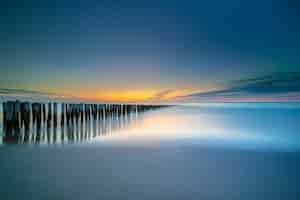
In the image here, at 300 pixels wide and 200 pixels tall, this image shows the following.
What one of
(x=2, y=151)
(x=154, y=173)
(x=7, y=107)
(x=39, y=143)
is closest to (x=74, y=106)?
(x=7, y=107)

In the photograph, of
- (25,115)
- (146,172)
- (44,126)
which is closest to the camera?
(146,172)

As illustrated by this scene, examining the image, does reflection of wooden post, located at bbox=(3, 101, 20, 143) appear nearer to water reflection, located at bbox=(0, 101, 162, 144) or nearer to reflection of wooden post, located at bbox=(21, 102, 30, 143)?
water reflection, located at bbox=(0, 101, 162, 144)

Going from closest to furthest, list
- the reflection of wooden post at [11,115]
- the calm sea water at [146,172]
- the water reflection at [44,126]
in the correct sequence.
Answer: the calm sea water at [146,172] → the water reflection at [44,126] → the reflection of wooden post at [11,115]

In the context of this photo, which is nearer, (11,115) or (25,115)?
(11,115)

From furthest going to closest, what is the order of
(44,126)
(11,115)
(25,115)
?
(44,126), (25,115), (11,115)

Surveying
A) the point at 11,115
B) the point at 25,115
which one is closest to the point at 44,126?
the point at 25,115

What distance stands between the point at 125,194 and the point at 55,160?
228cm

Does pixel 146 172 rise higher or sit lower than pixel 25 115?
lower

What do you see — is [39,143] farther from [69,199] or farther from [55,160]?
[69,199]

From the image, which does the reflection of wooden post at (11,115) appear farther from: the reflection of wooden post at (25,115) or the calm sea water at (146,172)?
the calm sea water at (146,172)

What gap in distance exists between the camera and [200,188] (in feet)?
10.00

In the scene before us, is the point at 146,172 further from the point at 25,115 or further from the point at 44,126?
the point at 25,115

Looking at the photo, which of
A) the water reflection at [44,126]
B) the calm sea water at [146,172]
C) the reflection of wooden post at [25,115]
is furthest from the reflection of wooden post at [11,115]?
the calm sea water at [146,172]

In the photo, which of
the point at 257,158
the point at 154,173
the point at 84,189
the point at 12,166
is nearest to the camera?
the point at 84,189
